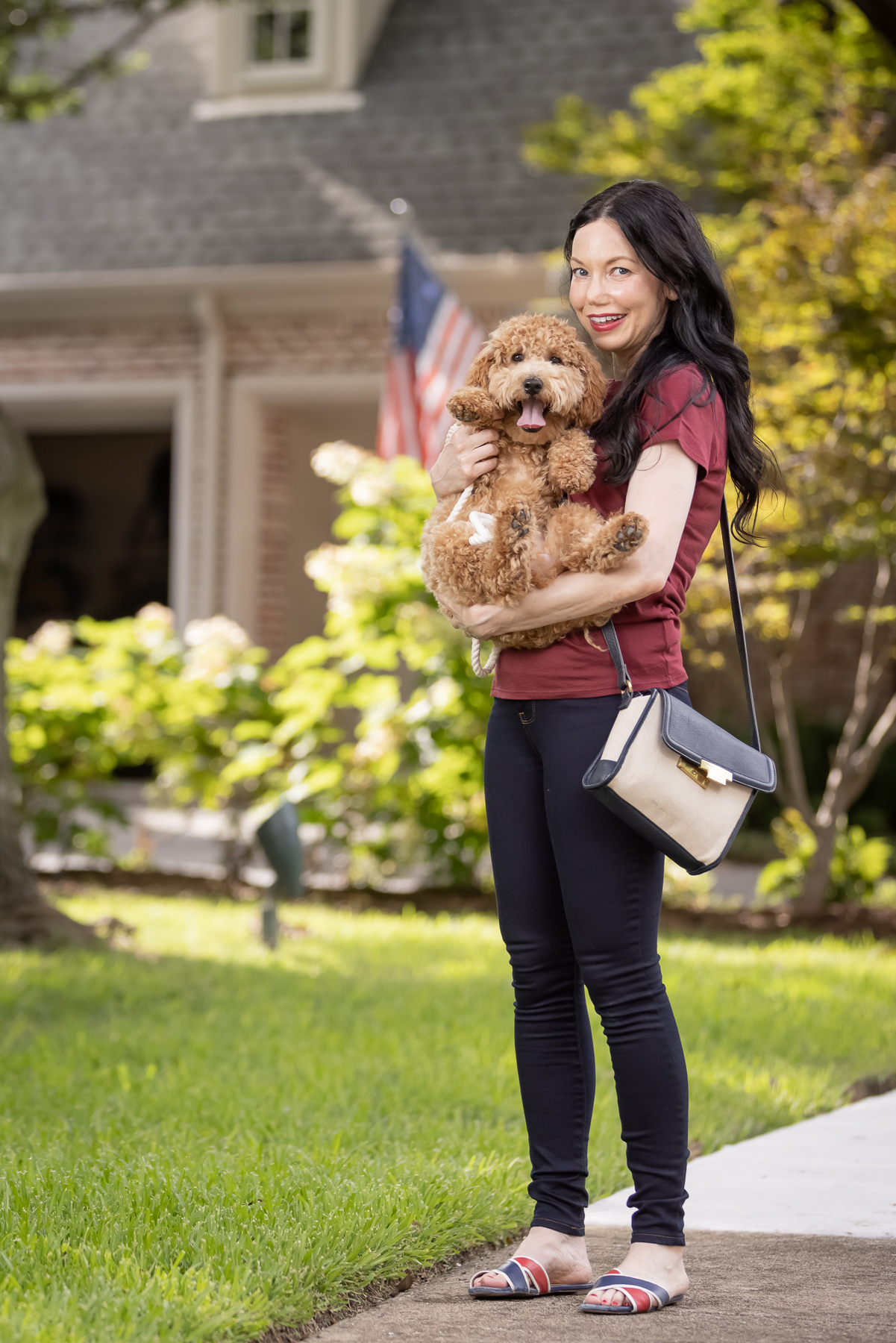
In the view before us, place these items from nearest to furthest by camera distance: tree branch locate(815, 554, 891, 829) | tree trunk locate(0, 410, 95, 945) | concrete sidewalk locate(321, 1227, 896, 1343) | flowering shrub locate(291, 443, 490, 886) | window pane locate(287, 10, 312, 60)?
concrete sidewalk locate(321, 1227, 896, 1343) < tree trunk locate(0, 410, 95, 945) < tree branch locate(815, 554, 891, 829) < flowering shrub locate(291, 443, 490, 886) < window pane locate(287, 10, 312, 60)

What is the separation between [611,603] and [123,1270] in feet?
4.58

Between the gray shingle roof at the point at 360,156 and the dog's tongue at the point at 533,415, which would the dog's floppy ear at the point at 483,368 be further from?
the gray shingle roof at the point at 360,156

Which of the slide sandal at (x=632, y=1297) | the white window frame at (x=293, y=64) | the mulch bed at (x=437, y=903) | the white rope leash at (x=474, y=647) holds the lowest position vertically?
the mulch bed at (x=437, y=903)

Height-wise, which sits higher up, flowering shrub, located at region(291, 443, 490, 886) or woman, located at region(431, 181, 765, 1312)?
woman, located at region(431, 181, 765, 1312)

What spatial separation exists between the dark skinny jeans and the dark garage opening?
12.2m

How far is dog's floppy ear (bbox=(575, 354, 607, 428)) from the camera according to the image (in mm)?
2676

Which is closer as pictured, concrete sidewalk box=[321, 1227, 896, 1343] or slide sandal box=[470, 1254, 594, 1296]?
concrete sidewalk box=[321, 1227, 896, 1343]

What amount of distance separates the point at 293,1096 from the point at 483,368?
7.50 ft

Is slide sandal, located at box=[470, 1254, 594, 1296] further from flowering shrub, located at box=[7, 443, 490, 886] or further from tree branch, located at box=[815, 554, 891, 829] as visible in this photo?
tree branch, located at box=[815, 554, 891, 829]

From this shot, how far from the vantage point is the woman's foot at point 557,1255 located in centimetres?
274

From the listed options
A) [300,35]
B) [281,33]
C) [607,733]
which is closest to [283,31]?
[281,33]

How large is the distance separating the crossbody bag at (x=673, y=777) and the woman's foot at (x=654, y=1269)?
2.16 feet

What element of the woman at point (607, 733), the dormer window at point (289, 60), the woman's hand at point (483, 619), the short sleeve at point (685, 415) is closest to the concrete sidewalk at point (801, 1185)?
the woman at point (607, 733)

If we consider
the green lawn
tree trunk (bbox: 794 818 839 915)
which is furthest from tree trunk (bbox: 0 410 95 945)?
tree trunk (bbox: 794 818 839 915)
